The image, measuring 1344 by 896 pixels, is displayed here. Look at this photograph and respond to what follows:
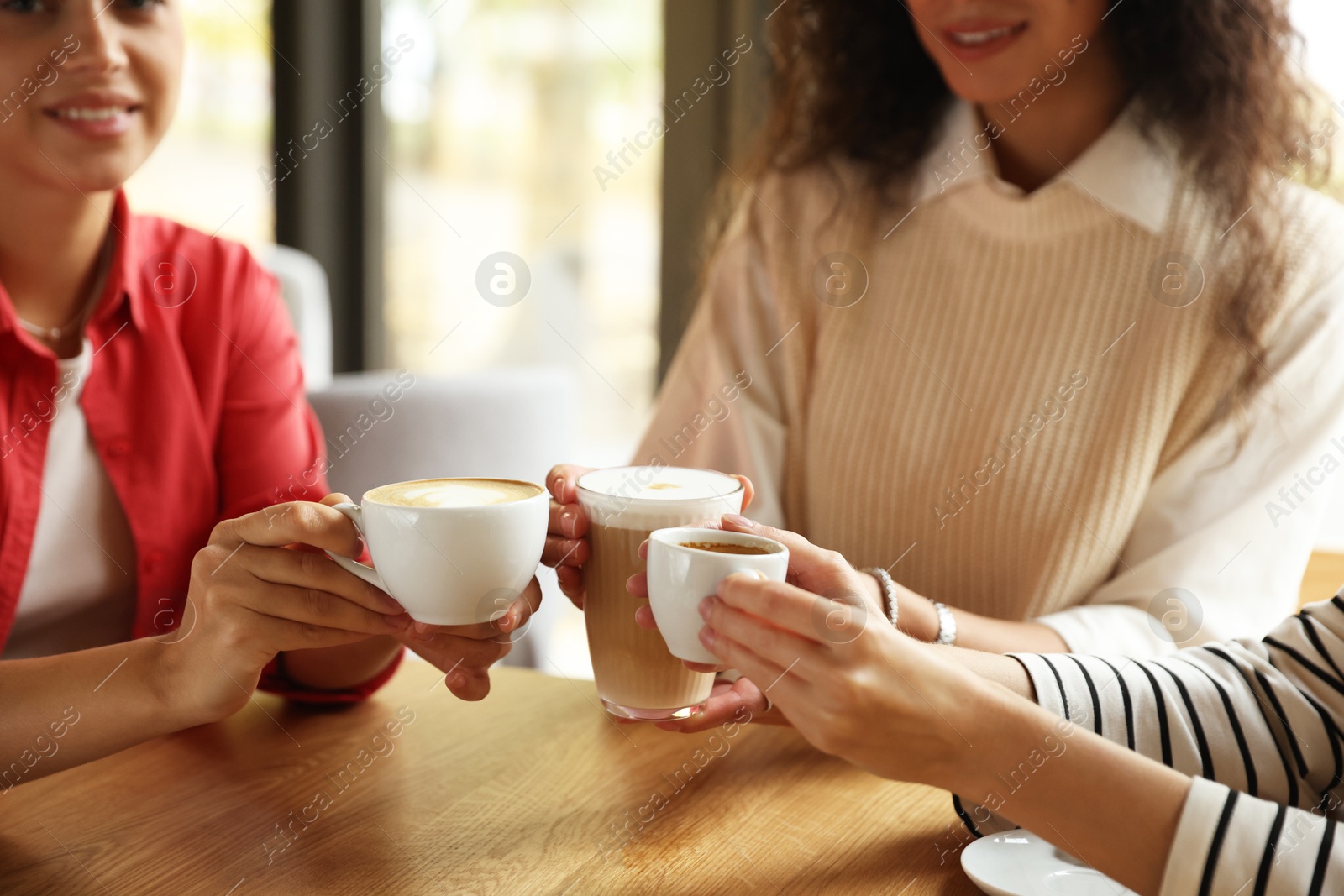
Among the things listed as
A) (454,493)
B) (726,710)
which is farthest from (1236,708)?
(454,493)

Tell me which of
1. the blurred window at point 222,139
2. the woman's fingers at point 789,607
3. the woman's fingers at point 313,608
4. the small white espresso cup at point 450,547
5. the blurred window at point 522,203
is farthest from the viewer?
the blurred window at point 222,139

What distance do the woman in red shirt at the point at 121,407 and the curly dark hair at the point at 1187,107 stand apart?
33.5 inches

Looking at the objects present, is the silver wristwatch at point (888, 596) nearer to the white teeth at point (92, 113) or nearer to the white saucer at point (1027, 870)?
the white saucer at point (1027, 870)

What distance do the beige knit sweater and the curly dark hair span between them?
3 cm

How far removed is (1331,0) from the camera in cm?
204

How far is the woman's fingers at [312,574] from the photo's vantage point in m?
0.94

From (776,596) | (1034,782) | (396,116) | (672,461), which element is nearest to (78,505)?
(672,461)

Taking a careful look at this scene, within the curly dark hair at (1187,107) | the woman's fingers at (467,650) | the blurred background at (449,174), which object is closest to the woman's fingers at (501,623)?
the woman's fingers at (467,650)

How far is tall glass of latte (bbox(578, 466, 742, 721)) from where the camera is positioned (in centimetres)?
95

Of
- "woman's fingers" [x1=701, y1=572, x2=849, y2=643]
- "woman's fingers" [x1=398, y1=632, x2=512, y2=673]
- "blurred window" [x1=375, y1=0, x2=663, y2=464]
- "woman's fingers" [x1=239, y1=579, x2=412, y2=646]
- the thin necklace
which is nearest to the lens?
"woman's fingers" [x1=701, y1=572, x2=849, y2=643]

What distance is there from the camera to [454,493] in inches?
36.2

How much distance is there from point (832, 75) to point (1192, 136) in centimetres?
55

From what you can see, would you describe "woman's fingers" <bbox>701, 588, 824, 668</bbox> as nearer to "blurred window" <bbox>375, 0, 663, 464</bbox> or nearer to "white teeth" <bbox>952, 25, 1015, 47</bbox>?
"white teeth" <bbox>952, 25, 1015, 47</bbox>

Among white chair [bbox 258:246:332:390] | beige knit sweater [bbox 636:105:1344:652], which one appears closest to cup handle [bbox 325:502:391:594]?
beige knit sweater [bbox 636:105:1344:652]
